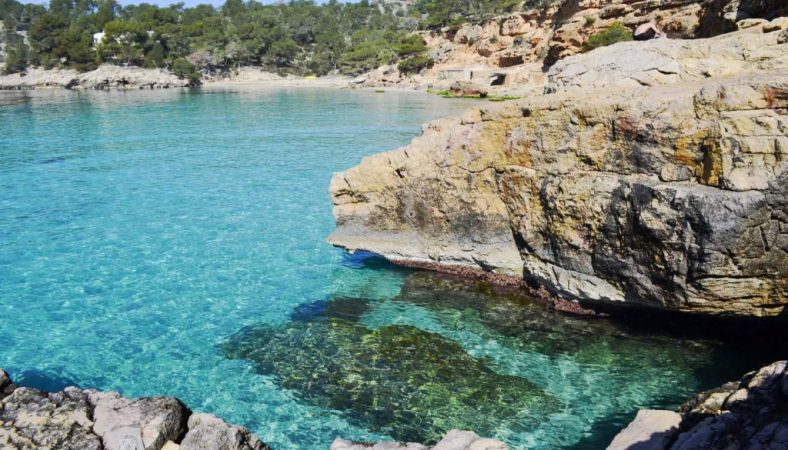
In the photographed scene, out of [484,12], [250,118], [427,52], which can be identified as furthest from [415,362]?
[484,12]

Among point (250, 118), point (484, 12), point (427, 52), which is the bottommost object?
point (250, 118)

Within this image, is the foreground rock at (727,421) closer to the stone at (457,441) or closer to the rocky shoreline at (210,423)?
the rocky shoreline at (210,423)

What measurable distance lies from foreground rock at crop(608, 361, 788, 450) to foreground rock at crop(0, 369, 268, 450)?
433 centimetres

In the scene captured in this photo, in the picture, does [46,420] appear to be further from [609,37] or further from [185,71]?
[185,71]

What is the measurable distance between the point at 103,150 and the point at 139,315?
71.3ft

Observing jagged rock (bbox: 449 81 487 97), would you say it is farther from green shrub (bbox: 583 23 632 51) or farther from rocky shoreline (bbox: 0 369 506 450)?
rocky shoreline (bbox: 0 369 506 450)

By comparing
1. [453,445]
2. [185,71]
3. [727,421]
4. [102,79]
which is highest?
[185,71]

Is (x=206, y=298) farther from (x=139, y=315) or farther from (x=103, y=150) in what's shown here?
(x=103, y=150)

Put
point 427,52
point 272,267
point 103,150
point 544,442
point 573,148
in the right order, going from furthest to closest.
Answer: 1. point 427,52
2. point 103,150
3. point 272,267
4. point 573,148
5. point 544,442

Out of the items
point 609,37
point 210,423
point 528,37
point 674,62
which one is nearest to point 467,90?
point 609,37

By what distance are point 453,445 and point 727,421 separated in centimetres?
257

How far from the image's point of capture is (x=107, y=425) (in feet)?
21.2

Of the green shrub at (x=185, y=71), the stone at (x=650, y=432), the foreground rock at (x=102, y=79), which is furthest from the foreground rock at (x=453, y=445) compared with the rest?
the green shrub at (x=185, y=71)

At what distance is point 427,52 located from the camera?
91.6m
